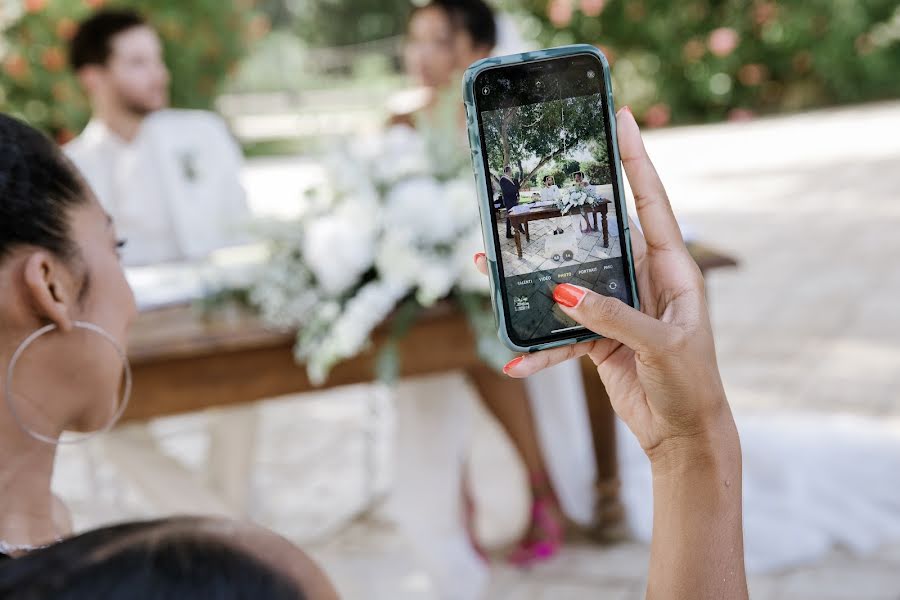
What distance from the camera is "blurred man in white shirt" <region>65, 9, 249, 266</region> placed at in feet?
13.7

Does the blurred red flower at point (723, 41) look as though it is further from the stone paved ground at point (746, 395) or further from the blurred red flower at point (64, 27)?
the blurred red flower at point (64, 27)

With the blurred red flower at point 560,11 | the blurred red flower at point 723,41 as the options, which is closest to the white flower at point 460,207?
the blurred red flower at point 560,11

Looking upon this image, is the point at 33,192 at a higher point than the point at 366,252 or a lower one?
higher

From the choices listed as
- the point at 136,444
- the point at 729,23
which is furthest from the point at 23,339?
the point at 729,23

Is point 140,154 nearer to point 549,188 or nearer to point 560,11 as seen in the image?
point 549,188

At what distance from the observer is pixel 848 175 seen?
352 inches

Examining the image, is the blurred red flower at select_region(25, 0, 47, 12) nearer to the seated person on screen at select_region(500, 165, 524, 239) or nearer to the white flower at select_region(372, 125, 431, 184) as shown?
the white flower at select_region(372, 125, 431, 184)

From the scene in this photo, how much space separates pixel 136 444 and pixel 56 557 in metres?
2.89

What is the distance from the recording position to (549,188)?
1190mm

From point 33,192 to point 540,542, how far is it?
8.66 ft

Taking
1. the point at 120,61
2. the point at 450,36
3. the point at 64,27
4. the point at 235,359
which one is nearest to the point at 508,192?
the point at 235,359

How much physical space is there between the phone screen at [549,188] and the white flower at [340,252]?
166cm

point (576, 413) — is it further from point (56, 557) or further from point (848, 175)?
point (848, 175)

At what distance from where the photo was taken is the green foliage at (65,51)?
6.29 meters
